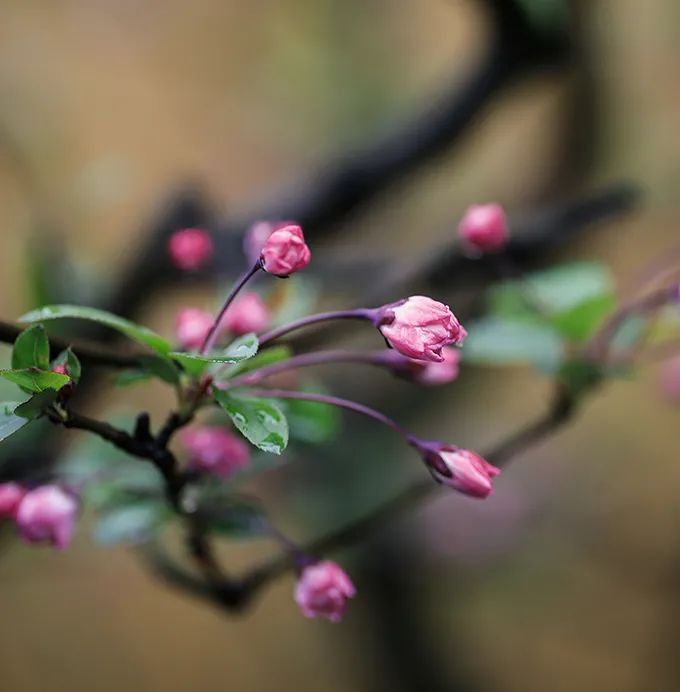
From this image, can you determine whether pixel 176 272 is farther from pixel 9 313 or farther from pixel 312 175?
pixel 9 313

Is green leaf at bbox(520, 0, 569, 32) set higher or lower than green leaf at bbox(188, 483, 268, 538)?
higher

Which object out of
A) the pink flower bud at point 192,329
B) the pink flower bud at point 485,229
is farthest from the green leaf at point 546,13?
the pink flower bud at point 192,329

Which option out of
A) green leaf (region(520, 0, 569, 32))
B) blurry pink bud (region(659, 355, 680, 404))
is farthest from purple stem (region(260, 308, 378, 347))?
green leaf (region(520, 0, 569, 32))

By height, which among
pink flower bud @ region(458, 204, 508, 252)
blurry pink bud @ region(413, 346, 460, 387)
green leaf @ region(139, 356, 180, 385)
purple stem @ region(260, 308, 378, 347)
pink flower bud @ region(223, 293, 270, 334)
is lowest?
blurry pink bud @ region(413, 346, 460, 387)

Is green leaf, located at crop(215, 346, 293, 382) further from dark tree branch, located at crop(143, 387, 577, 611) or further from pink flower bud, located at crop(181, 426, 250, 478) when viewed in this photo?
dark tree branch, located at crop(143, 387, 577, 611)

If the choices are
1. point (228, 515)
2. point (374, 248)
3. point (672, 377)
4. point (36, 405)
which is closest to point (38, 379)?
point (36, 405)

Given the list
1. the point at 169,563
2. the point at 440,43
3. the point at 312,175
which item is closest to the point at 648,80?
the point at 440,43
